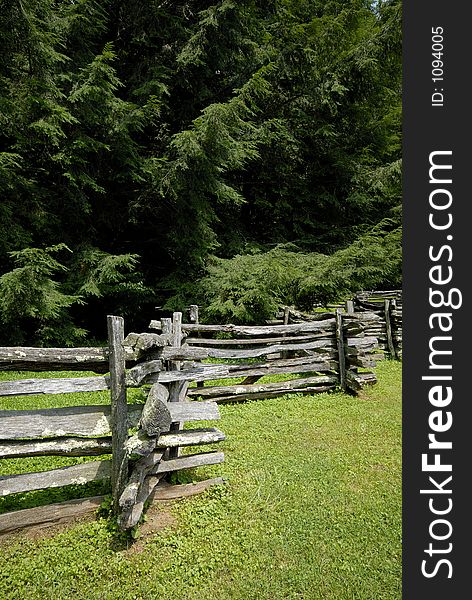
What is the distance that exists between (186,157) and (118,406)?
8.40 metres

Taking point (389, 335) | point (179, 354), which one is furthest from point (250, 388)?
point (389, 335)

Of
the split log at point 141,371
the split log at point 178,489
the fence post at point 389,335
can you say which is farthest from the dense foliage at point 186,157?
the split log at point 141,371

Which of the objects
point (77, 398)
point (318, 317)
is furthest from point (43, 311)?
point (318, 317)

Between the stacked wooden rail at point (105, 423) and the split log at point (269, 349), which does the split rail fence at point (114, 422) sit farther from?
the split log at point (269, 349)

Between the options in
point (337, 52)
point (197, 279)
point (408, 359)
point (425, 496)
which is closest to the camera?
point (425, 496)

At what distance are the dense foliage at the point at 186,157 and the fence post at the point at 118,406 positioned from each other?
6.60m

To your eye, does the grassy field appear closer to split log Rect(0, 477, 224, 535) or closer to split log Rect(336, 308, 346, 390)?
split log Rect(0, 477, 224, 535)

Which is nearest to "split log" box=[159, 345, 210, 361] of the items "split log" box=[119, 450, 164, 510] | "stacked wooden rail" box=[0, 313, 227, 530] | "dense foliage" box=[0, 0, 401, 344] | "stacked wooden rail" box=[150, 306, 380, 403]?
"stacked wooden rail" box=[0, 313, 227, 530]

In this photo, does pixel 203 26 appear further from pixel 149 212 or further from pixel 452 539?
pixel 452 539

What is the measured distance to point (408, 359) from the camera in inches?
130

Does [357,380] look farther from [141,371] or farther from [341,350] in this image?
[141,371]

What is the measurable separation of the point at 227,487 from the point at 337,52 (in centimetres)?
1568

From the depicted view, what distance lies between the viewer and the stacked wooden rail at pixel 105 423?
316 centimetres

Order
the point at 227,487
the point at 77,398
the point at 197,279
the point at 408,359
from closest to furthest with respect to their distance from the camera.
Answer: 1. the point at 408,359
2. the point at 227,487
3. the point at 77,398
4. the point at 197,279
